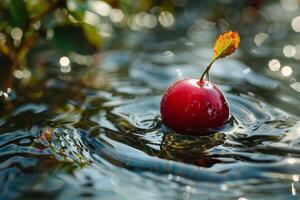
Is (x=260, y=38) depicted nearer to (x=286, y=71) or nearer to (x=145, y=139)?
(x=286, y=71)

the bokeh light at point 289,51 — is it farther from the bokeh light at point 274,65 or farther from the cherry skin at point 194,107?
the cherry skin at point 194,107

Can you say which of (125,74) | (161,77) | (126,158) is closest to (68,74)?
(125,74)

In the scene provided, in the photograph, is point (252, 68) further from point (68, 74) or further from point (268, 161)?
point (268, 161)

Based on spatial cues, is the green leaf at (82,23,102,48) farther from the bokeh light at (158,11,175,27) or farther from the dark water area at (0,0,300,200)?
the bokeh light at (158,11,175,27)

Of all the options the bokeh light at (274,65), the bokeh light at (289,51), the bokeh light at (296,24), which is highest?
the bokeh light at (296,24)

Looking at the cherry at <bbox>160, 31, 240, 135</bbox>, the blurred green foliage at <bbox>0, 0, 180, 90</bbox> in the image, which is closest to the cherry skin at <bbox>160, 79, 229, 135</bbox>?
the cherry at <bbox>160, 31, 240, 135</bbox>

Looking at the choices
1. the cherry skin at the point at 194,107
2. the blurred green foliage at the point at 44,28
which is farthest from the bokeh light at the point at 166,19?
the cherry skin at the point at 194,107
